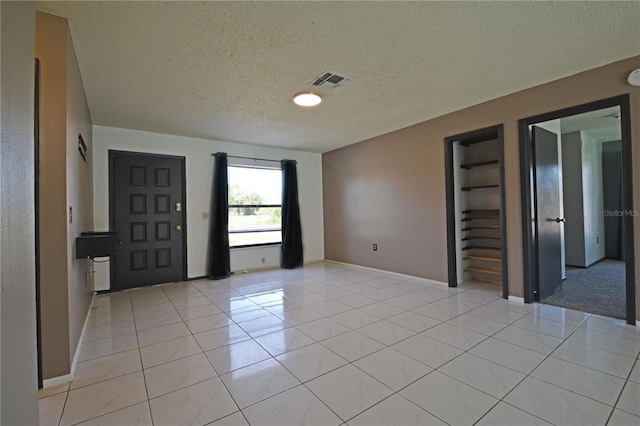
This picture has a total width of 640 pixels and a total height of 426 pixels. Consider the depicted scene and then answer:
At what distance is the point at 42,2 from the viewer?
180 centimetres

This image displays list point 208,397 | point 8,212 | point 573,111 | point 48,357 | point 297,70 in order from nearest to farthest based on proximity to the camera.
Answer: point 8,212, point 208,397, point 48,357, point 297,70, point 573,111

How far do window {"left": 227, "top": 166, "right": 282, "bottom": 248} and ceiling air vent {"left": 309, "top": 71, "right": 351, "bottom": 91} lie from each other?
2.91m

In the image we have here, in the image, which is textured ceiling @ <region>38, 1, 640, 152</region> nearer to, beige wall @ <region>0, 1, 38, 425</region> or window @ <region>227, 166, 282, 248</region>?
beige wall @ <region>0, 1, 38, 425</region>

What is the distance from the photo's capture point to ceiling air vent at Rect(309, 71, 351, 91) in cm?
280

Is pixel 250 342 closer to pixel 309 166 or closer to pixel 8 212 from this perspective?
pixel 8 212

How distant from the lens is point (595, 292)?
365 cm

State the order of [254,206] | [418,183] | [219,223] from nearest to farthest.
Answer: [418,183], [219,223], [254,206]

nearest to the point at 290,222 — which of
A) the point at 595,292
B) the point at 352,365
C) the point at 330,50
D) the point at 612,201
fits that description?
the point at 330,50

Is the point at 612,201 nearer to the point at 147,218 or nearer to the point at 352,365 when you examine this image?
the point at 352,365

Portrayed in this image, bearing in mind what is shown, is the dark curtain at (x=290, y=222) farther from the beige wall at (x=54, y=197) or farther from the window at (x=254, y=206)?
the beige wall at (x=54, y=197)

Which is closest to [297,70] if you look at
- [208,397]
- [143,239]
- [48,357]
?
[208,397]

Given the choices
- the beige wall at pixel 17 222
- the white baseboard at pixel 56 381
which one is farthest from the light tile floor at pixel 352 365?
the beige wall at pixel 17 222

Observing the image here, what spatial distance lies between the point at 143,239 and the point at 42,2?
3.38 meters

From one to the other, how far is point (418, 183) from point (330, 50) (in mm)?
2672
